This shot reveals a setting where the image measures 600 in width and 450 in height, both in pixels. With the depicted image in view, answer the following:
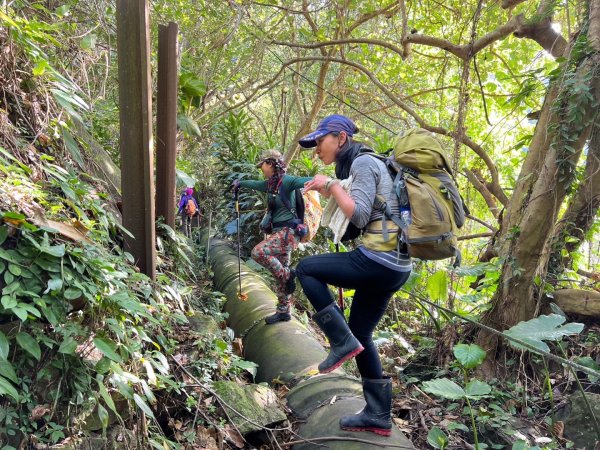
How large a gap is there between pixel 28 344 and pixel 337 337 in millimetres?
1543

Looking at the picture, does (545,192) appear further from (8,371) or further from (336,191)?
(8,371)

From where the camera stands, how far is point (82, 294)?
212 centimetres

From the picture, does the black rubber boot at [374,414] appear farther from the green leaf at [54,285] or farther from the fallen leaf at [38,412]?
the green leaf at [54,285]

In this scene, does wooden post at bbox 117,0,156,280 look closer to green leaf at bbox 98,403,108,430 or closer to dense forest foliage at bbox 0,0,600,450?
dense forest foliage at bbox 0,0,600,450

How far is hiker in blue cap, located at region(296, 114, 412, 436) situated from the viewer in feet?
8.30

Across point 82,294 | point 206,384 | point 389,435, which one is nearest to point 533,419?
point 389,435

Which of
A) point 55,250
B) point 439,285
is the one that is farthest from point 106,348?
point 439,285

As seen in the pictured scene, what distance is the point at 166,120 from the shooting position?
11.9ft

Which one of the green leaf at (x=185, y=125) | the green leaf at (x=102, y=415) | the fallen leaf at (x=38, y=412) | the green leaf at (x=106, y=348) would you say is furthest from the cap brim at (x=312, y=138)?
the green leaf at (x=185, y=125)

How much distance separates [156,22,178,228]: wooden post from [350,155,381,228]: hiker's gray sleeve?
1.69m

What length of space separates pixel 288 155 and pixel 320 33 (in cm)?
238

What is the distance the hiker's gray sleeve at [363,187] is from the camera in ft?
8.13

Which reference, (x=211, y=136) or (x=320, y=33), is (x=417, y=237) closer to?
(x=320, y=33)

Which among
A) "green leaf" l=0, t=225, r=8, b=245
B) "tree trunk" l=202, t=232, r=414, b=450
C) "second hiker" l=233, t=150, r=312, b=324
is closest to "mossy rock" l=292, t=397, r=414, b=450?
"tree trunk" l=202, t=232, r=414, b=450
